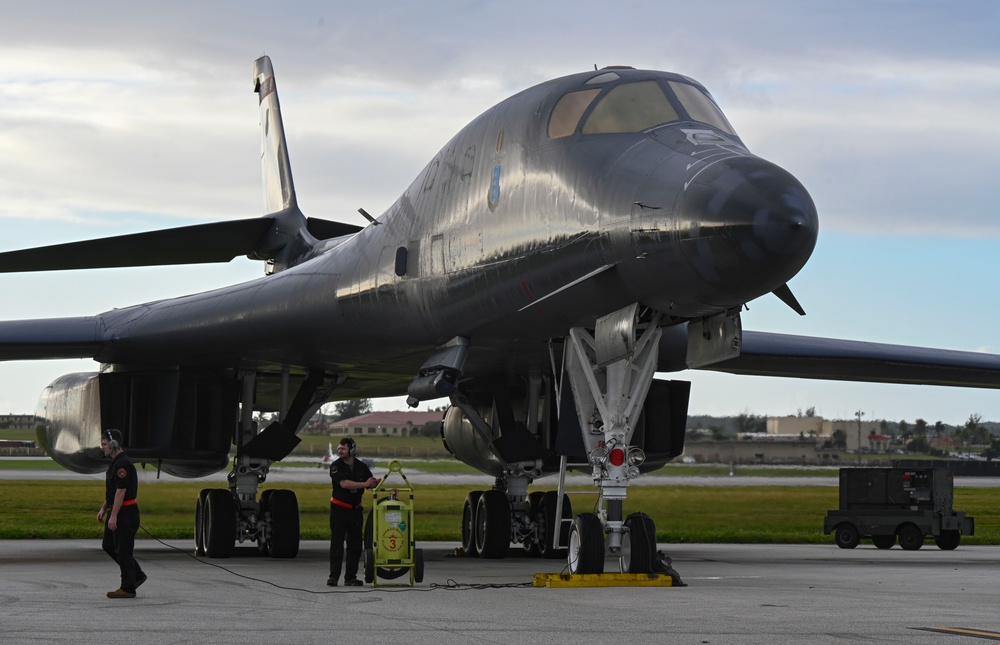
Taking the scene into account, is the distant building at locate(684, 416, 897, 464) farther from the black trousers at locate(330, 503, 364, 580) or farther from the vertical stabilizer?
the black trousers at locate(330, 503, 364, 580)

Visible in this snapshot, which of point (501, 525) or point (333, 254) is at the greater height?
point (333, 254)

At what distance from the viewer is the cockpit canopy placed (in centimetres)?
1046

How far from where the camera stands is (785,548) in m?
19.9

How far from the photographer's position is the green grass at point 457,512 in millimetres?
23234

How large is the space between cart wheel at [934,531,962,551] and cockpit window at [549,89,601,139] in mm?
13266

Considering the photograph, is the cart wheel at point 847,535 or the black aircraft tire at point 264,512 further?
the cart wheel at point 847,535

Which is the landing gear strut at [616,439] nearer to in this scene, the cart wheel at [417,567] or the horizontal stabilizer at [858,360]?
the cart wheel at [417,567]

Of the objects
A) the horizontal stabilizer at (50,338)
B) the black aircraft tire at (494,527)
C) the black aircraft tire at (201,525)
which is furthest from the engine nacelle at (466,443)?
the horizontal stabilizer at (50,338)

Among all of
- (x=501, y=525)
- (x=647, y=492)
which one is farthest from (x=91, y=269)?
(x=647, y=492)

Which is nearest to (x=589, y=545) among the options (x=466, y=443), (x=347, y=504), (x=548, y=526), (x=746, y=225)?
(x=347, y=504)

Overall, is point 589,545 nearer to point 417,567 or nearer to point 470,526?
point 417,567

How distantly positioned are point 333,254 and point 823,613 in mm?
7799

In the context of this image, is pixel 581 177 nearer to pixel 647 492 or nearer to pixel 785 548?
pixel 785 548

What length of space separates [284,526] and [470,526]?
91.0 inches
